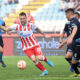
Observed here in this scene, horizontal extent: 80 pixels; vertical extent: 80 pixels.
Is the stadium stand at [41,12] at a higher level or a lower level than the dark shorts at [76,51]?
lower

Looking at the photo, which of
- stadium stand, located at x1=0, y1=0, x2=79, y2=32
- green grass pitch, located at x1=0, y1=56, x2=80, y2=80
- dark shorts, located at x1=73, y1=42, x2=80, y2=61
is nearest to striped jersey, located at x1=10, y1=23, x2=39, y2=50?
green grass pitch, located at x1=0, y1=56, x2=80, y2=80

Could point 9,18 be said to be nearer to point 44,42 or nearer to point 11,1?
point 11,1

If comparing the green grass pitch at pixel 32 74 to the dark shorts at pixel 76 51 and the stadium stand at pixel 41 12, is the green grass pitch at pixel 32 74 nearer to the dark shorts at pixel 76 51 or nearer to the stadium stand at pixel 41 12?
the dark shorts at pixel 76 51

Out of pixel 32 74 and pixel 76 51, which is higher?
pixel 76 51

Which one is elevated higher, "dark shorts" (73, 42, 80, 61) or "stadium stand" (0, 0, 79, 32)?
"dark shorts" (73, 42, 80, 61)

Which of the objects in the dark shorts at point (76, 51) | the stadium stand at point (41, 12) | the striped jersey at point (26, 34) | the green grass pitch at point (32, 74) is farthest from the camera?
the stadium stand at point (41, 12)

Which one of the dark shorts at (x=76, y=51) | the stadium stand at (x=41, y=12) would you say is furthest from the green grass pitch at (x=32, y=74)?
the stadium stand at (x=41, y=12)

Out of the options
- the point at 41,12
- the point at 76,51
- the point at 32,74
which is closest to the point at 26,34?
the point at 32,74

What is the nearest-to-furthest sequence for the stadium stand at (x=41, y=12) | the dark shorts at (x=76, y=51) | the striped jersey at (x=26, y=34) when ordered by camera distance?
the dark shorts at (x=76, y=51)
the striped jersey at (x=26, y=34)
the stadium stand at (x=41, y=12)

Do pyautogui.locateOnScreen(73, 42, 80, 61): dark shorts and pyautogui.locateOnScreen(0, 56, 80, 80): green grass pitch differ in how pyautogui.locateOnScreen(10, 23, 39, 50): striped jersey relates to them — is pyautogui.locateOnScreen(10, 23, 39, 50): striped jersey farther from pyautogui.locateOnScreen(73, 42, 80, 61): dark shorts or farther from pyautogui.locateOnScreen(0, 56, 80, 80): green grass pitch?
pyautogui.locateOnScreen(73, 42, 80, 61): dark shorts

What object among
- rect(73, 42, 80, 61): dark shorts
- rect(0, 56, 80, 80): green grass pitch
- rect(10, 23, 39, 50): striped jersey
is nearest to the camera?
rect(0, 56, 80, 80): green grass pitch

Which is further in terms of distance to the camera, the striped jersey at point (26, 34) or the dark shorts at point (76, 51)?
the striped jersey at point (26, 34)

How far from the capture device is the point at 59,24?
23266 millimetres

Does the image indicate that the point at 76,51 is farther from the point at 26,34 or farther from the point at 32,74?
the point at 26,34
